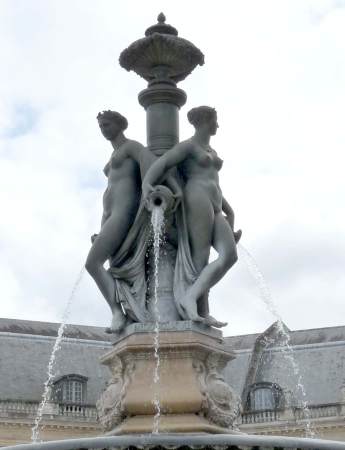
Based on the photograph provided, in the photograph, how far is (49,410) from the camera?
5319 cm

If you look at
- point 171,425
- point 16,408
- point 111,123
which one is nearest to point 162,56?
point 111,123

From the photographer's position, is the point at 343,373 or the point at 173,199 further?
the point at 343,373

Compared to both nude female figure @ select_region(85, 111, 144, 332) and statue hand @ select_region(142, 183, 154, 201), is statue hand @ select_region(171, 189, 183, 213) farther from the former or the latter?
nude female figure @ select_region(85, 111, 144, 332)

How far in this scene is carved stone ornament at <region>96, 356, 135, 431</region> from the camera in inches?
483

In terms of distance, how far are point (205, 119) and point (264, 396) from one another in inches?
1717

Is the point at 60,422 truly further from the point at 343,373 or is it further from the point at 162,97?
the point at 162,97

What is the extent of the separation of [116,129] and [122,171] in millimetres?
620

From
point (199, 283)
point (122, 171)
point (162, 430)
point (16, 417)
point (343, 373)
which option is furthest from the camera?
point (343, 373)

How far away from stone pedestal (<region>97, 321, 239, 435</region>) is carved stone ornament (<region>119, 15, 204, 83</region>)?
385 centimetres

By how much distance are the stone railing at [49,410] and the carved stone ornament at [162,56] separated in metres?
39.2

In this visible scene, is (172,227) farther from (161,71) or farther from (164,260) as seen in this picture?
(161,71)

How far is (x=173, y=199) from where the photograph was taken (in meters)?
13.2

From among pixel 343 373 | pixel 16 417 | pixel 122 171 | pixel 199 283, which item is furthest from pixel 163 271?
pixel 343 373

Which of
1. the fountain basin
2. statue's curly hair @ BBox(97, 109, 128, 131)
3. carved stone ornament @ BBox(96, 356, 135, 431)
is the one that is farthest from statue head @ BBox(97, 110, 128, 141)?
the fountain basin
